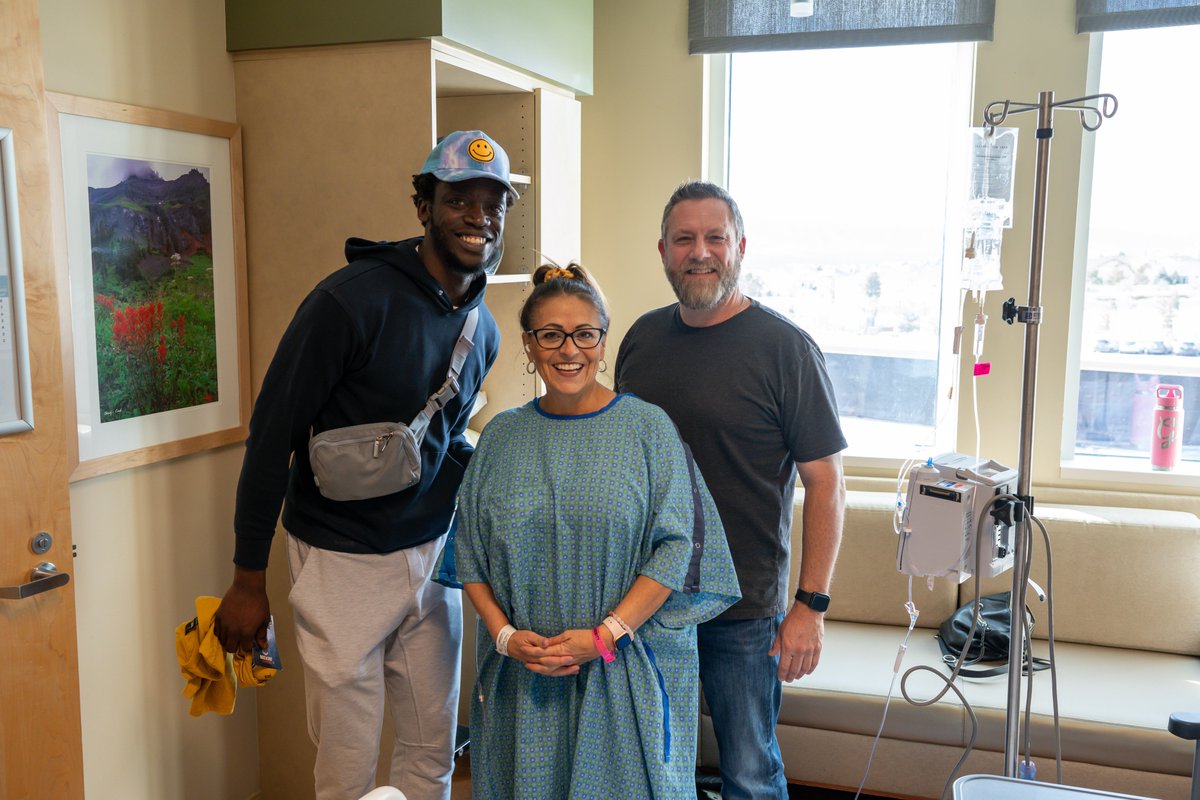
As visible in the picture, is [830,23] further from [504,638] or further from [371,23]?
[504,638]

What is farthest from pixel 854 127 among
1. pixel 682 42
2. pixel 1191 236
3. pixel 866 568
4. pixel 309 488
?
pixel 309 488

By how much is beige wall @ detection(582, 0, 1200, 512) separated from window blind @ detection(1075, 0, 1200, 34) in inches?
1.8

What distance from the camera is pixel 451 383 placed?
2.02 meters

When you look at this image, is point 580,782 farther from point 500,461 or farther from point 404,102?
point 404,102

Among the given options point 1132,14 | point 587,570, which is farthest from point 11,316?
point 1132,14

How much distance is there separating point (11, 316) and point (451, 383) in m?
0.80

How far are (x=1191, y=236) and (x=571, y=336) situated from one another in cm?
255

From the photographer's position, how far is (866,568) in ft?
10.5

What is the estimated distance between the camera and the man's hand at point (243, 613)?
6.44 ft

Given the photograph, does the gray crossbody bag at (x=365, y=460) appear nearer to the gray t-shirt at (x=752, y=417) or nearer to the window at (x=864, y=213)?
the gray t-shirt at (x=752, y=417)

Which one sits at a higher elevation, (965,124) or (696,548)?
(965,124)

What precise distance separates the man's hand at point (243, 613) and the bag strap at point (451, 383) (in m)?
0.42

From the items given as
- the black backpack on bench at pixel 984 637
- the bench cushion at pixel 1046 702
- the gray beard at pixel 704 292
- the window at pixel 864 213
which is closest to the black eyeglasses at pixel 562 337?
the gray beard at pixel 704 292

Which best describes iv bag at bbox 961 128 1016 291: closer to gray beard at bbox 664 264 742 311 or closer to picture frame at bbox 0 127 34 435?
gray beard at bbox 664 264 742 311
